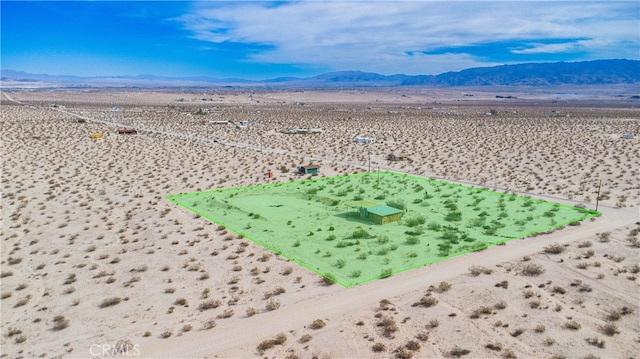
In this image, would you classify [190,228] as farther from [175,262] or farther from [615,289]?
[615,289]

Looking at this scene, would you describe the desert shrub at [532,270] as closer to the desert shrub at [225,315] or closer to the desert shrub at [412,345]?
the desert shrub at [412,345]

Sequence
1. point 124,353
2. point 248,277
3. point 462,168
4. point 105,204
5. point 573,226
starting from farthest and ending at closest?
point 462,168
point 105,204
point 573,226
point 248,277
point 124,353

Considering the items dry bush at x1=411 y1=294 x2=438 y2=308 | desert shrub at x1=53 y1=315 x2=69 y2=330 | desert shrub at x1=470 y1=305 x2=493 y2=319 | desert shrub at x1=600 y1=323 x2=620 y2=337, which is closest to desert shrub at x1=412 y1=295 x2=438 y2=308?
dry bush at x1=411 y1=294 x2=438 y2=308

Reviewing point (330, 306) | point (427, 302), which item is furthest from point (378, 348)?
point (427, 302)

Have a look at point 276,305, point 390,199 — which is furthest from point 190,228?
point 390,199

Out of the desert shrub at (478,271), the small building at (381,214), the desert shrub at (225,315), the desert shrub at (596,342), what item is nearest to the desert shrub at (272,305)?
the desert shrub at (225,315)

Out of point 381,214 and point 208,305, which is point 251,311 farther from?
point 381,214
